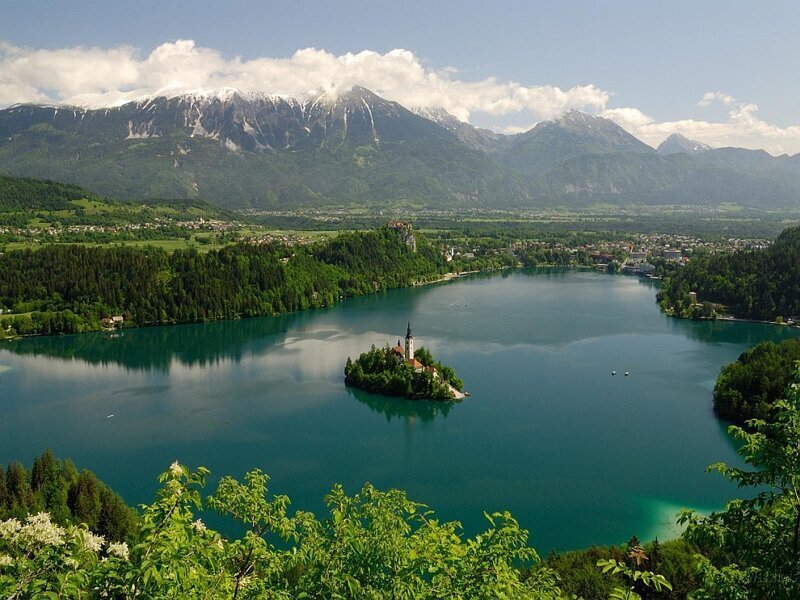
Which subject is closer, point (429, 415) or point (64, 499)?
point (64, 499)

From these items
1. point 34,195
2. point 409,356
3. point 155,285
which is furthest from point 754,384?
point 34,195

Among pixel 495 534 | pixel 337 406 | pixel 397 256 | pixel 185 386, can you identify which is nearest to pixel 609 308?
pixel 397 256

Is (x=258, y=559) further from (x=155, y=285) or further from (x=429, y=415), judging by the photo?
(x=155, y=285)

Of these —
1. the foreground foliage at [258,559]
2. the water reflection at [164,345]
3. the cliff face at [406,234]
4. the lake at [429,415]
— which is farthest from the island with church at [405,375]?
the cliff face at [406,234]

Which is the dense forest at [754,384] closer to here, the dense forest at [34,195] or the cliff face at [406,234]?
the cliff face at [406,234]

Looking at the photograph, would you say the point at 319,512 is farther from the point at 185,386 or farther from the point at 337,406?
the point at 185,386

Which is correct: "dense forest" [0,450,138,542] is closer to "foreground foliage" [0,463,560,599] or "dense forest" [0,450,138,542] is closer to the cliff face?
"foreground foliage" [0,463,560,599]
